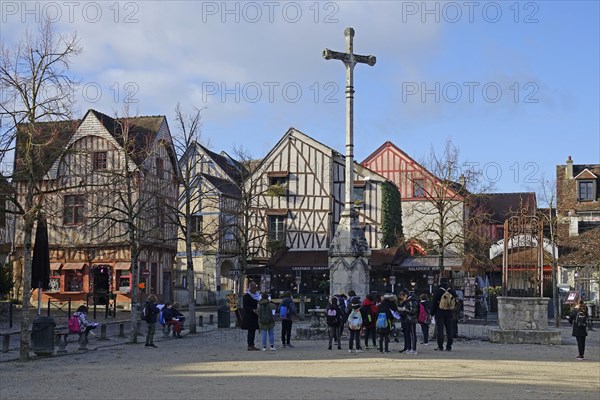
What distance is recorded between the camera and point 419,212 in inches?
1668

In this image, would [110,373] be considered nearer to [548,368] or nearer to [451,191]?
[548,368]

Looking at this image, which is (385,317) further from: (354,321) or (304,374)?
(304,374)

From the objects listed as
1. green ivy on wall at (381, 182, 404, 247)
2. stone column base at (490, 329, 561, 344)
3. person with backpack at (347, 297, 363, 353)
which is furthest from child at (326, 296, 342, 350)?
green ivy on wall at (381, 182, 404, 247)

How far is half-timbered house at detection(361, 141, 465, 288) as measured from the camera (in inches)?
1606

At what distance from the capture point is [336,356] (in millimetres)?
17031

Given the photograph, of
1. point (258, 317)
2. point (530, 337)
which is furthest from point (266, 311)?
point (530, 337)

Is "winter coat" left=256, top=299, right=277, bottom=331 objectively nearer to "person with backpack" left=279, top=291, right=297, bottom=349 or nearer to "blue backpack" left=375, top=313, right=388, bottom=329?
"person with backpack" left=279, top=291, right=297, bottom=349

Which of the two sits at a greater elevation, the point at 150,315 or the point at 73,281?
the point at 73,281

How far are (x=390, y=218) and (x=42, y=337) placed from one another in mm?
31053

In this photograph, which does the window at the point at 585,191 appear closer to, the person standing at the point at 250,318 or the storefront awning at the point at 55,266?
the storefront awning at the point at 55,266

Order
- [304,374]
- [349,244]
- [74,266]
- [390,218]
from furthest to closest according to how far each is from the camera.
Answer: [390,218] → [74,266] → [349,244] → [304,374]

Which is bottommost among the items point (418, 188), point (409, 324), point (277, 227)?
point (409, 324)

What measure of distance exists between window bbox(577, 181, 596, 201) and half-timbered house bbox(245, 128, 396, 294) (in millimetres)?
12731

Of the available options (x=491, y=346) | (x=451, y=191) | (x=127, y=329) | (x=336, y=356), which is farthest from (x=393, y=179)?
(x=336, y=356)
